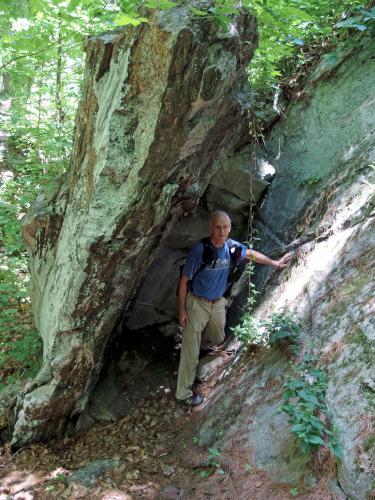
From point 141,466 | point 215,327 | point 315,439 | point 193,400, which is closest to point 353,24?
point 215,327

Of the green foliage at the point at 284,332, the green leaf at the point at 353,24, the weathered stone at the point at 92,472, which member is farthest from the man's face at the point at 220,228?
the green leaf at the point at 353,24

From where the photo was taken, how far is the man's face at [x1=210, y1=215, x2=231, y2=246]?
5316mm

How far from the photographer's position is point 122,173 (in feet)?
14.7

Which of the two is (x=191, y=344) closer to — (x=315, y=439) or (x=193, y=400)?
(x=193, y=400)

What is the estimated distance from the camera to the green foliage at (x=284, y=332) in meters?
4.40

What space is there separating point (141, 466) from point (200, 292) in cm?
229

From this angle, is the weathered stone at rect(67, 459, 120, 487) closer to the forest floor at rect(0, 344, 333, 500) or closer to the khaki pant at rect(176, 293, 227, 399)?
the forest floor at rect(0, 344, 333, 500)

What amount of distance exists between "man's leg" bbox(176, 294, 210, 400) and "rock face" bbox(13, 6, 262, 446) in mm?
956

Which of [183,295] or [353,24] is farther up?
[353,24]

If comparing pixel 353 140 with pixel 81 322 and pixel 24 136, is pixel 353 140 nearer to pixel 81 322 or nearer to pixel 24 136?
pixel 81 322

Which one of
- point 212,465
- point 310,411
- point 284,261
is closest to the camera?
point 310,411

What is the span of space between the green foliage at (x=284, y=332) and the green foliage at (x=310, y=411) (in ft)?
1.60

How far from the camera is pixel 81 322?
5152 mm

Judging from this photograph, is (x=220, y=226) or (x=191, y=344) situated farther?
(x=191, y=344)
